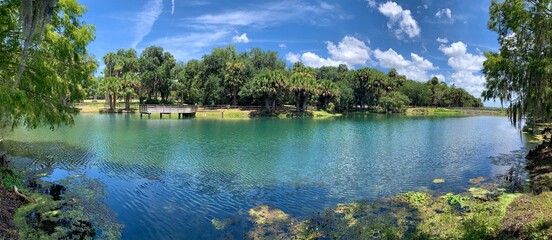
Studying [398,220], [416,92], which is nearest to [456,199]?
[398,220]

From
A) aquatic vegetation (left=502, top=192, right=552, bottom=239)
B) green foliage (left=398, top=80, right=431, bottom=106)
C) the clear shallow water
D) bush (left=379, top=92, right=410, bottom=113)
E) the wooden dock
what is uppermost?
green foliage (left=398, top=80, right=431, bottom=106)

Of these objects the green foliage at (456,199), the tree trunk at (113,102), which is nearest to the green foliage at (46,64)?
the green foliage at (456,199)

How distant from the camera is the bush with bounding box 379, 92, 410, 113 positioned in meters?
111

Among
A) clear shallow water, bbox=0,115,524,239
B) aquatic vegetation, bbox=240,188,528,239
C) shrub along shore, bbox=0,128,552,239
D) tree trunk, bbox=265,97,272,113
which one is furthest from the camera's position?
tree trunk, bbox=265,97,272,113

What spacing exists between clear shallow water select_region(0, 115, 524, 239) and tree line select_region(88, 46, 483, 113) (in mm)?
46244

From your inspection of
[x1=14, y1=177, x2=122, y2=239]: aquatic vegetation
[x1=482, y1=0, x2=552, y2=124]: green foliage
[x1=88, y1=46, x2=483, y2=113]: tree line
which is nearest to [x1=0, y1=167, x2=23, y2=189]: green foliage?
[x1=14, y1=177, x2=122, y2=239]: aquatic vegetation

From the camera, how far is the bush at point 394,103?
364 ft

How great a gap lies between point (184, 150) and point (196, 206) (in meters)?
17.0

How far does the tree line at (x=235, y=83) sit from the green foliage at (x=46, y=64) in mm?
65875

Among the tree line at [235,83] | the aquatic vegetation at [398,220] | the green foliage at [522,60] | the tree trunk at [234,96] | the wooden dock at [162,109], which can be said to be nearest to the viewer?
the aquatic vegetation at [398,220]

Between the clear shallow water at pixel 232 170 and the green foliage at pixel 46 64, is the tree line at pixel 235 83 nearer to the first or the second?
the clear shallow water at pixel 232 170

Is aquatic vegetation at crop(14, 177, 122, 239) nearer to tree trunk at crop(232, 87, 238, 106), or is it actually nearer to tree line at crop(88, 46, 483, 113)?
tree line at crop(88, 46, 483, 113)

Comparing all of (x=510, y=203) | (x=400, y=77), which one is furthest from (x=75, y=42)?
(x=400, y=77)

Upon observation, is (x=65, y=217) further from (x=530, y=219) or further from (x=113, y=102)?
(x=113, y=102)
